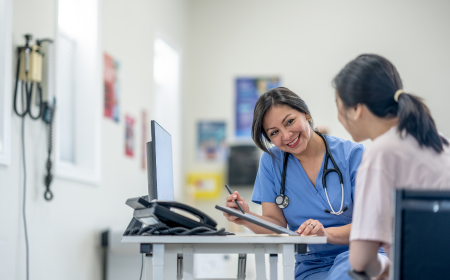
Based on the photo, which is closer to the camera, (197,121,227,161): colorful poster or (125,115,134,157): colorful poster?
(125,115,134,157): colorful poster

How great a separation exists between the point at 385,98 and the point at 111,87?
2591 millimetres

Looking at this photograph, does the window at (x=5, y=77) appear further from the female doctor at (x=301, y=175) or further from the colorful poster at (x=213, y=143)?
the colorful poster at (x=213, y=143)

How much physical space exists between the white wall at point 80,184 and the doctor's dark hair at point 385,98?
169 centimetres

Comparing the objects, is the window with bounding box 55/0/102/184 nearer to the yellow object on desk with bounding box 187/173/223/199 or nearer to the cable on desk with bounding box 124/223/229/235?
the cable on desk with bounding box 124/223/229/235

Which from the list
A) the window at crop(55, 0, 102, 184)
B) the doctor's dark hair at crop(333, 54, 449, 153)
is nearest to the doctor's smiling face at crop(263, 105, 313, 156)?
the doctor's dark hair at crop(333, 54, 449, 153)

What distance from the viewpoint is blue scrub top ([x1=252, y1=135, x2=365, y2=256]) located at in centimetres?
184

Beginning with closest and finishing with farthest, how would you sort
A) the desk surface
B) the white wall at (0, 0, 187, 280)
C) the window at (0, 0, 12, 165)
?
the desk surface, the window at (0, 0, 12, 165), the white wall at (0, 0, 187, 280)

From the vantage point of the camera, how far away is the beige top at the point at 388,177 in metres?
1.07

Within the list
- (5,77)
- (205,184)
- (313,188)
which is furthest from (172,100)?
(313,188)

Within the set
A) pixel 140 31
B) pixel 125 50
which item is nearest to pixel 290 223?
pixel 125 50

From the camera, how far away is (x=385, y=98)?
1156 mm

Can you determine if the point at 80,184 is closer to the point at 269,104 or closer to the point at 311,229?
the point at 269,104

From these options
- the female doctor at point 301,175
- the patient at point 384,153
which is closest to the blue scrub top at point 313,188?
the female doctor at point 301,175

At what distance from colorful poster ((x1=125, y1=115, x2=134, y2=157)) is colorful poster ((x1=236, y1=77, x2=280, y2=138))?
1538 millimetres
